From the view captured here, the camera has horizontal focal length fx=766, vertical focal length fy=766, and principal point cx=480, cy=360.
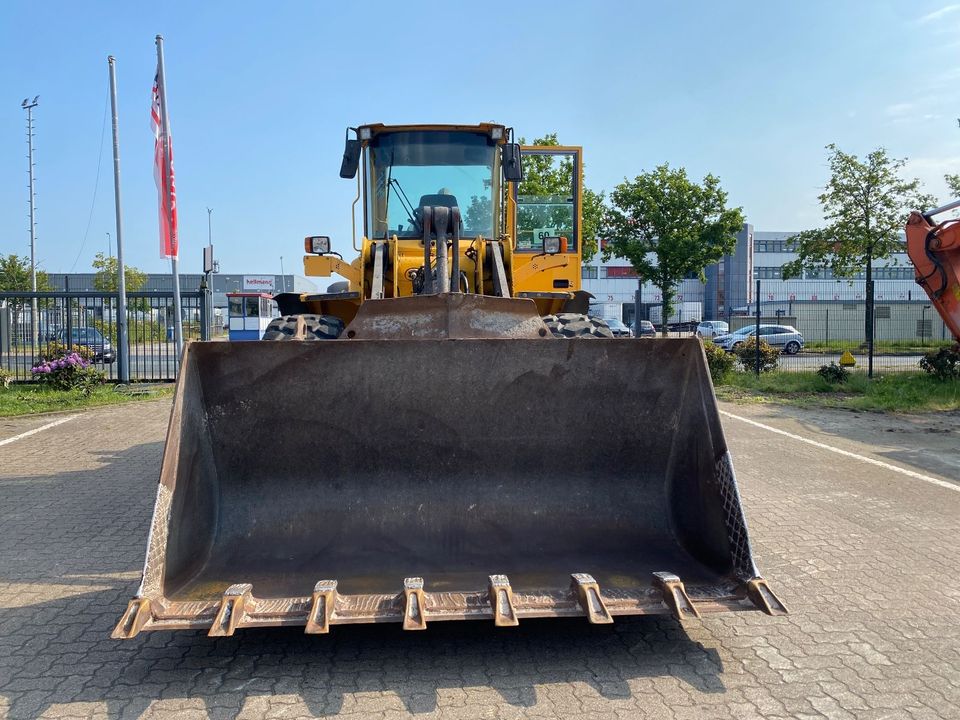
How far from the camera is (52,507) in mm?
6227

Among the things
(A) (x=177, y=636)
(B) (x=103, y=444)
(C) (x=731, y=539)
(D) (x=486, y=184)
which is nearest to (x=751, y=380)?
(D) (x=486, y=184)

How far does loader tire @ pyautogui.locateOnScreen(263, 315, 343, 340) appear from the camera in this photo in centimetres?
514

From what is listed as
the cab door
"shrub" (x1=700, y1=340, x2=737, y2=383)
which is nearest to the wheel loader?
the cab door

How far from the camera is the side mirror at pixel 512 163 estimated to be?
6473 millimetres

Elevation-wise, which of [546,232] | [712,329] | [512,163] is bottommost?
[712,329]

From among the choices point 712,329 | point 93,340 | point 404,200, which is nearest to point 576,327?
point 404,200

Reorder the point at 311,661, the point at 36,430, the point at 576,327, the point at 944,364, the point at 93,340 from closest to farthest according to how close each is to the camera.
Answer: the point at 311,661
the point at 576,327
the point at 36,430
the point at 944,364
the point at 93,340

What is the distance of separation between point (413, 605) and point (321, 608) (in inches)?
14.1

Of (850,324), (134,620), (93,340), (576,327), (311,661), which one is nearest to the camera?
(134,620)

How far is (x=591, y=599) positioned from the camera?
3.07 m

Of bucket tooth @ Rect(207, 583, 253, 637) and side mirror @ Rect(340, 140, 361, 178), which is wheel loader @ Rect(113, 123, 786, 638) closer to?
bucket tooth @ Rect(207, 583, 253, 637)

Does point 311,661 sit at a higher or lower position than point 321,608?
lower

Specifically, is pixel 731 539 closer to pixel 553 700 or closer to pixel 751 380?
pixel 553 700

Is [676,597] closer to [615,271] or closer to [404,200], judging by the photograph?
[404,200]
